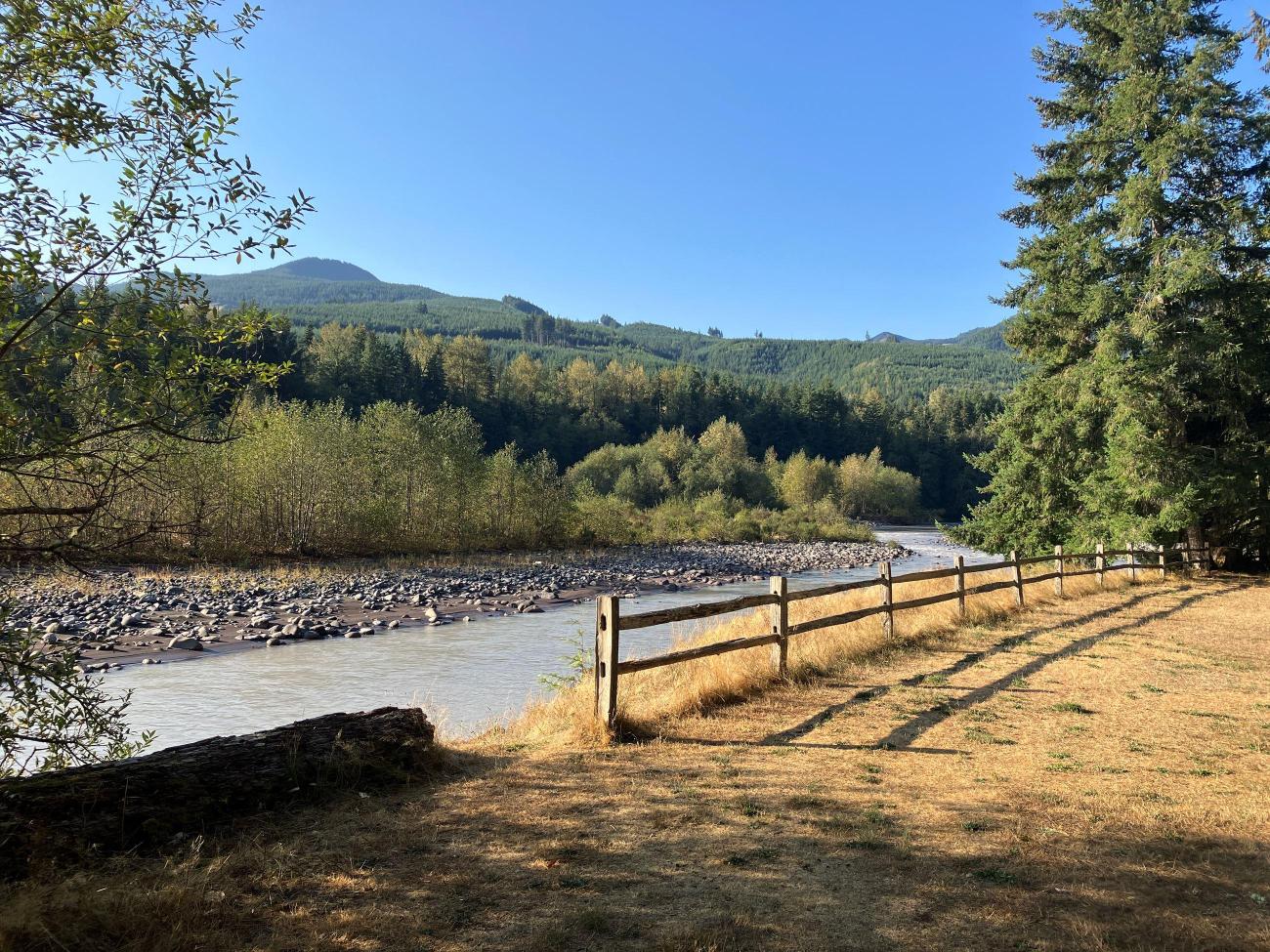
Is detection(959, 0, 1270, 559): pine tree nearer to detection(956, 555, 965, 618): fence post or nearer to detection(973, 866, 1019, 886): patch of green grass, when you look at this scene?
detection(956, 555, 965, 618): fence post

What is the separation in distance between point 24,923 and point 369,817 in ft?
7.76

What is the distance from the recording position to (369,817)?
18.4 ft

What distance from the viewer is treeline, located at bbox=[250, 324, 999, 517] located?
85.6 metres

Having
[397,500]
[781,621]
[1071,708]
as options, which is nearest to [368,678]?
[781,621]

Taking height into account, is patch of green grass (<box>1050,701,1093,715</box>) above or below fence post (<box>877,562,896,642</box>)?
below

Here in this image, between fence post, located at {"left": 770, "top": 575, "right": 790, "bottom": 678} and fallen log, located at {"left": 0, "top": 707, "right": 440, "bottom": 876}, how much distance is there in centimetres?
470

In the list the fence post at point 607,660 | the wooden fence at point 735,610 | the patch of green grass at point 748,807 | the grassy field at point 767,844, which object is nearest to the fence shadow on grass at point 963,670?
the grassy field at point 767,844

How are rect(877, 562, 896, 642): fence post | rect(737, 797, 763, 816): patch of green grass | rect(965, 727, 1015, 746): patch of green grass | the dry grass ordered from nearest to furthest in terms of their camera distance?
rect(737, 797, 763, 816): patch of green grass < rect(965, 727, 1015, 746): patch of green grass < the dry grass < rect(877, 562, 896, 642): fence post

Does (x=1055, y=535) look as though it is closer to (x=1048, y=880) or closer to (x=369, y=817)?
(x=1048, y=880)

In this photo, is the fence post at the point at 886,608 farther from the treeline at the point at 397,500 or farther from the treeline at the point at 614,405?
the treeline at the point at 614,405

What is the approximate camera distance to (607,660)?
7516 millimetres

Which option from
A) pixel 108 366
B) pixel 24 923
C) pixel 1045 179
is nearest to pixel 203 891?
pixel 24 923

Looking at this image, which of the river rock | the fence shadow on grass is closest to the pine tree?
the fence shadow on grass

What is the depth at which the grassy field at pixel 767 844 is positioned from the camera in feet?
12.7
